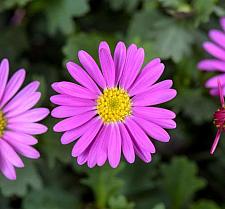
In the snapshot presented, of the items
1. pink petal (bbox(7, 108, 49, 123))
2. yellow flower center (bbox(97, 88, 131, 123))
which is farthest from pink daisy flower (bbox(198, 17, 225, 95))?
pink petal (bbox(7, 108, 49, 123))

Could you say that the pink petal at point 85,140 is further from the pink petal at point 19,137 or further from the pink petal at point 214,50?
the pink petal at point 214,50

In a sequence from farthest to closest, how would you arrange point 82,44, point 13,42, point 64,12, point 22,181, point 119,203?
point 13,42, point 64,12, point 82,44, point 22,181, point 119,203

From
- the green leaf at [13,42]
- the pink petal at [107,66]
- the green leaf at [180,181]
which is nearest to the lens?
the pink petal at [107,66]

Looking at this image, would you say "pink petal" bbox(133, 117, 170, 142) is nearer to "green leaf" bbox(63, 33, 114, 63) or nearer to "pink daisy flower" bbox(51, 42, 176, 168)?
"pink daisy flower" bbox(51, 42, 176, 168)

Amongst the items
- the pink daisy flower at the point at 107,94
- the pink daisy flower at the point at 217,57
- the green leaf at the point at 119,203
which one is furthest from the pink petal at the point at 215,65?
the green leaf at the point at 119,203

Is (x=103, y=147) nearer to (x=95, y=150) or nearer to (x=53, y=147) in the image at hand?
(x=95, y=150)

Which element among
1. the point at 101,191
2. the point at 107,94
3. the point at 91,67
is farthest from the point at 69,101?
the point at 101,191

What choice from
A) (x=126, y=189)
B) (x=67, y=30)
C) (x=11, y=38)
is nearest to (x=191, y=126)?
(x=126, y=189)
